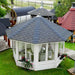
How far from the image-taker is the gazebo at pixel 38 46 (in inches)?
432

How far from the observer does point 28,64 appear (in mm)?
11328

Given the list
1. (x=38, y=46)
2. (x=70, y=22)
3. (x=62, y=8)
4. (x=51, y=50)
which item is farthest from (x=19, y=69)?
(x=62, y=8)

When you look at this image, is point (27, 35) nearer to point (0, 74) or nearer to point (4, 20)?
point (0, 74)

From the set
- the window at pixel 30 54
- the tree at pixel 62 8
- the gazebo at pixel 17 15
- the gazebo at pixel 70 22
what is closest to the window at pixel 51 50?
the window at pixel 30 54

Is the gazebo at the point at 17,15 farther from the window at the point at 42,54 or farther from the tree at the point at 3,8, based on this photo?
the window at the point at 42,54

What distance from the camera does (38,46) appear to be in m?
11.1

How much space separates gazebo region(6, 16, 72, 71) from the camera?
10969mm

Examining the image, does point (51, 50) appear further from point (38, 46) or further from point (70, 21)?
point (70, 21)

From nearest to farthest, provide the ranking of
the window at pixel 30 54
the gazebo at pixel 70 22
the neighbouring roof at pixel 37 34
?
1. the neighbouring roof at pixel 37 34
2. the window at pixel 30 54
3. the gazebo at pixel 70 22

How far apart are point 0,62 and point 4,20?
8.94 metres

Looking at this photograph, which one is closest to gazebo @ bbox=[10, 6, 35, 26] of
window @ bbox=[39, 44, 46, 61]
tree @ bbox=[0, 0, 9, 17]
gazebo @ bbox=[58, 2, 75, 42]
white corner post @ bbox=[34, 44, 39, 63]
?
tree @ bbox=[0, 0, 9, 17]

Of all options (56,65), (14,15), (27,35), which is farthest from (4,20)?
(56,65)

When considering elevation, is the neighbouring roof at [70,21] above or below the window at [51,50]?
above

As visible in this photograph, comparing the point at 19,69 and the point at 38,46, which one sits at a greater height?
the point at 38,46
